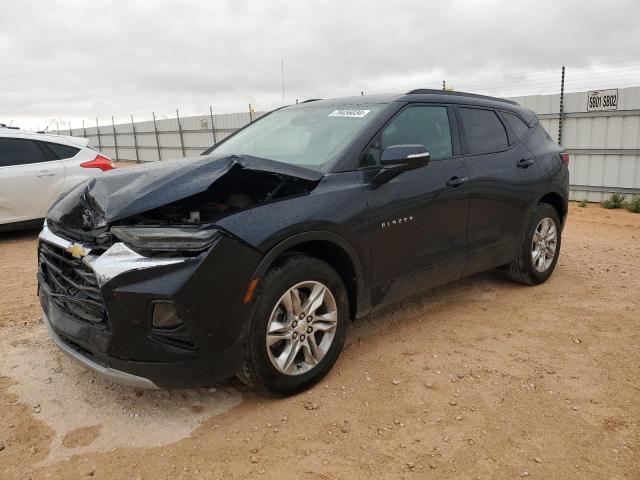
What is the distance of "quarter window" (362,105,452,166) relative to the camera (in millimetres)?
3348

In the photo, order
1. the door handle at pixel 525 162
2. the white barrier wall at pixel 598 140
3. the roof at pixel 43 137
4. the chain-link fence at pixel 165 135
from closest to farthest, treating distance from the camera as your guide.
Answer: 1. the door handle at pixel 525 162
2. the roof at pixel 43 137
3. the white barrier wall at pixel 598 140
4. the chain-link fence at pixel 165 135

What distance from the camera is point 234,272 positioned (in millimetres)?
2520

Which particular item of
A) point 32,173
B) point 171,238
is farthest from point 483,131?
point 32,173

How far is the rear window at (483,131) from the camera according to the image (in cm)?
408

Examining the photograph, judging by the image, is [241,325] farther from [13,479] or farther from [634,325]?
[634,325]

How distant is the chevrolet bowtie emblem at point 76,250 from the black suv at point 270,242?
0.04 feet

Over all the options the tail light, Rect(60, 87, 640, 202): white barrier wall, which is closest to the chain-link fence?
the tail light

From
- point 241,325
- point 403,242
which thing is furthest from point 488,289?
point 241,325

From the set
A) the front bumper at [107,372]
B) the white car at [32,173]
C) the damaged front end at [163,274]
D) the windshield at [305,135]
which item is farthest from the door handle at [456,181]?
the white car at [32,173]

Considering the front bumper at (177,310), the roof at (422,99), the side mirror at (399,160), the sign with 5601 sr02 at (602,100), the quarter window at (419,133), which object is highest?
the sign with 5601 sr02 at (602,100)

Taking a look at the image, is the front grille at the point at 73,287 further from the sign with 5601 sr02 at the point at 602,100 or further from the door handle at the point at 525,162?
the sign with 5601 sr02 at the point at 602,100

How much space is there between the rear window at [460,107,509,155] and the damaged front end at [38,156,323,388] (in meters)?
1.99

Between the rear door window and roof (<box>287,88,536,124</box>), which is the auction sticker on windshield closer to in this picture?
roof (<box>287,88,536,124</box>)

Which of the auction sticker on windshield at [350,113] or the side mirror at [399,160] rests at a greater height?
the auction sticker on windshield at [350,113]
